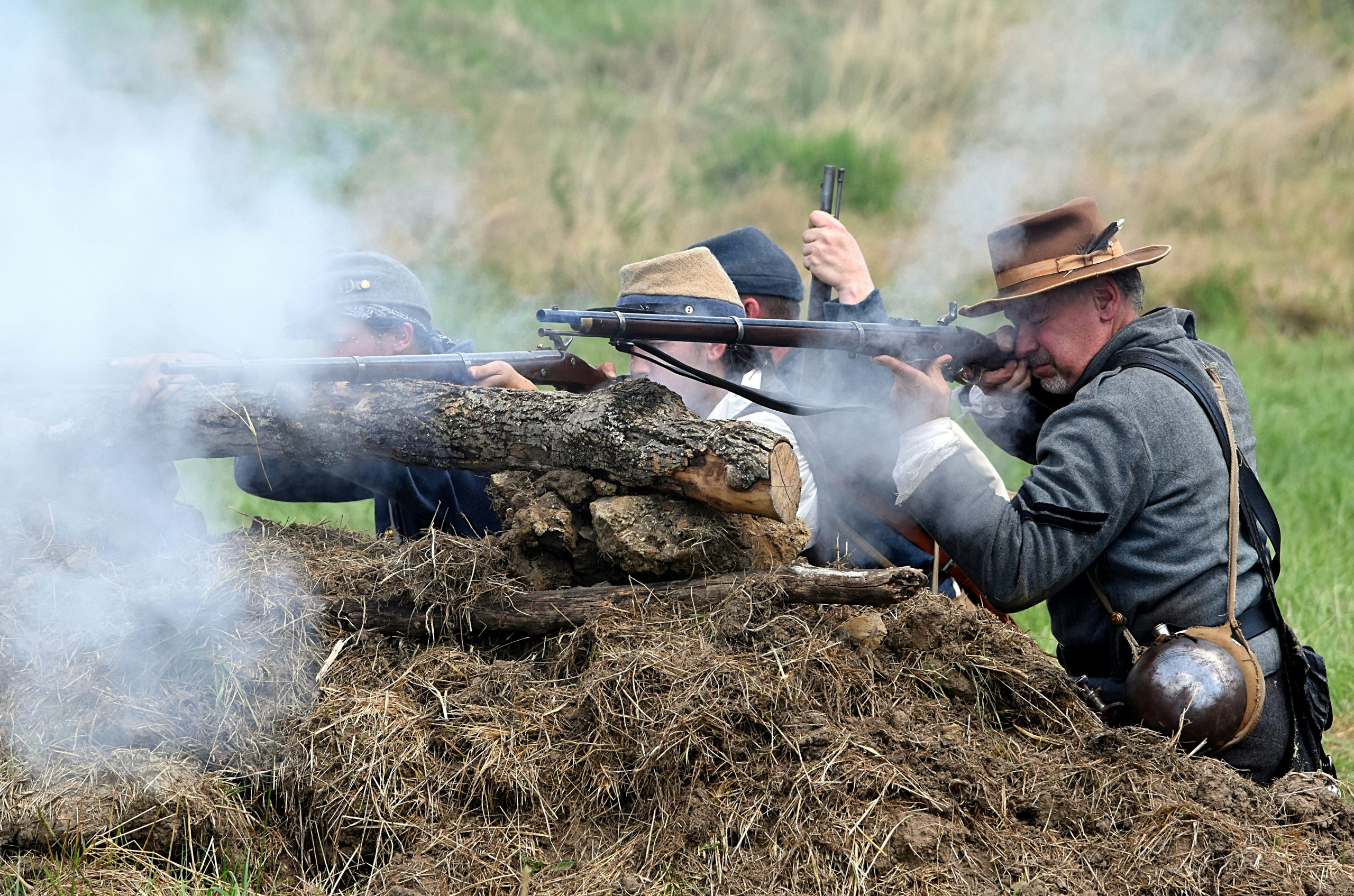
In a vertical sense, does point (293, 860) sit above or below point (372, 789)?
below

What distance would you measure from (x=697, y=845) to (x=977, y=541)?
1231mm

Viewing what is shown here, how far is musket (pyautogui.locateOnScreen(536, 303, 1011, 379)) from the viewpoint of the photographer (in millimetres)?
3750

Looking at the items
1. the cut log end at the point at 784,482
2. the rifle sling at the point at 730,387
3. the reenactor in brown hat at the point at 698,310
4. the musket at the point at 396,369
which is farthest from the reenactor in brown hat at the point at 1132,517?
the musket at the point at 396,369

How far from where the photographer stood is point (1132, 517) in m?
3.58

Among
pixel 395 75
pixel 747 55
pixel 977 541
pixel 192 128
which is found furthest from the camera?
pixel 747 55

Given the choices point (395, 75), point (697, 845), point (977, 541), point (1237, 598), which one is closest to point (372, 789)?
point (697, 845)

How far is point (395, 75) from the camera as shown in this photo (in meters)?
10.4

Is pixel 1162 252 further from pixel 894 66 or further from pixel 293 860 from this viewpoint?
pixel 894 66

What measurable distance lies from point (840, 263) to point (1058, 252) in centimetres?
79

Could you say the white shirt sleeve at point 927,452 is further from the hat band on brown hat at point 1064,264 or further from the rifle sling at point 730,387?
the hat band on brown hat at point 1064,264

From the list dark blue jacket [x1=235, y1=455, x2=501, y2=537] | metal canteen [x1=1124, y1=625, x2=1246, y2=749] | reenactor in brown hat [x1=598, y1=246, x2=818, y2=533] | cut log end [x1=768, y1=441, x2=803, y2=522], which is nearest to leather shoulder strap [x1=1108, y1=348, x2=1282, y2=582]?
metal canteen [x1=1124, y1=625, x2=1246, y2=749]

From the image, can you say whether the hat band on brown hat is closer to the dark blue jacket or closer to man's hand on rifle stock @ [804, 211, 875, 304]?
man's hand on rifle stock @ [804, 211, 875, 304]

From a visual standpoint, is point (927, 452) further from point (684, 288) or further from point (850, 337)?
point (684, 288)

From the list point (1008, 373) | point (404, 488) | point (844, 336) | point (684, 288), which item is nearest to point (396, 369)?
point (404, 488)
